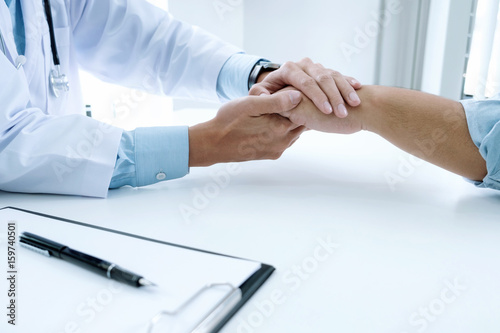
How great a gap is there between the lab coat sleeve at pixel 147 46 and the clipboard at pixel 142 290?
28.4 inches

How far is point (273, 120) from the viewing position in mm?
827

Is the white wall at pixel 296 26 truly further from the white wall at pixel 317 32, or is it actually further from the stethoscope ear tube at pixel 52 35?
the stethoscope ear tube at pixel 52 35

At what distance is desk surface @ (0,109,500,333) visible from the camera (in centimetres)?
38

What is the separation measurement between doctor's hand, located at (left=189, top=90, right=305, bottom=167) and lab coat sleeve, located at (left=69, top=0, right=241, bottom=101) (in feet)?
1.18

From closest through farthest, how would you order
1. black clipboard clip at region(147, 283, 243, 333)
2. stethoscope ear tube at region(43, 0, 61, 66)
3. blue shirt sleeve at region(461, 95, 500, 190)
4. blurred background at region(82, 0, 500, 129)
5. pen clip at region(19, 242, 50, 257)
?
black clipboard clip at region(147, 283, 243, 333) < pen clip at region(19, 242, 50, 257) < blue shirt sleeve at region(461, 95, 500, 190) < stethoscope ear tube at region(43, 0, 61, 66) < blurred background at region(82, 0, 500, 129)

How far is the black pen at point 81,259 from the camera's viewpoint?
401mm

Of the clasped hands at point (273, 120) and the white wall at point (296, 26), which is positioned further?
the white wall at point (296, 26)


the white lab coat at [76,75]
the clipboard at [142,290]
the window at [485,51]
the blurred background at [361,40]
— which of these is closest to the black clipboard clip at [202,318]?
the clipboard at [142,290]

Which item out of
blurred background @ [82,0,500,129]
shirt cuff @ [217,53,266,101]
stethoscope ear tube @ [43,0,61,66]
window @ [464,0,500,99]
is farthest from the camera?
blurred background @ [82,0,500,129]

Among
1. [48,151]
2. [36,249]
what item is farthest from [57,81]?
[36,249]

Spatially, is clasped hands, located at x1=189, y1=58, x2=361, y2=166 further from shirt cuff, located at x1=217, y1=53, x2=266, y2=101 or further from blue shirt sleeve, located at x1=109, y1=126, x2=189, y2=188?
shirt cuff, located at x1=217, y1=53, x2=266, y2=101

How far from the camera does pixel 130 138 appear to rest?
765mm

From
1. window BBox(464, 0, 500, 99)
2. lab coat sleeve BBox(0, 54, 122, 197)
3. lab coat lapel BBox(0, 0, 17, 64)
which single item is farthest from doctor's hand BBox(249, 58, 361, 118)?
window BBox(464, 0, 500, 99)

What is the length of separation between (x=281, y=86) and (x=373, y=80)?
1213 mm
